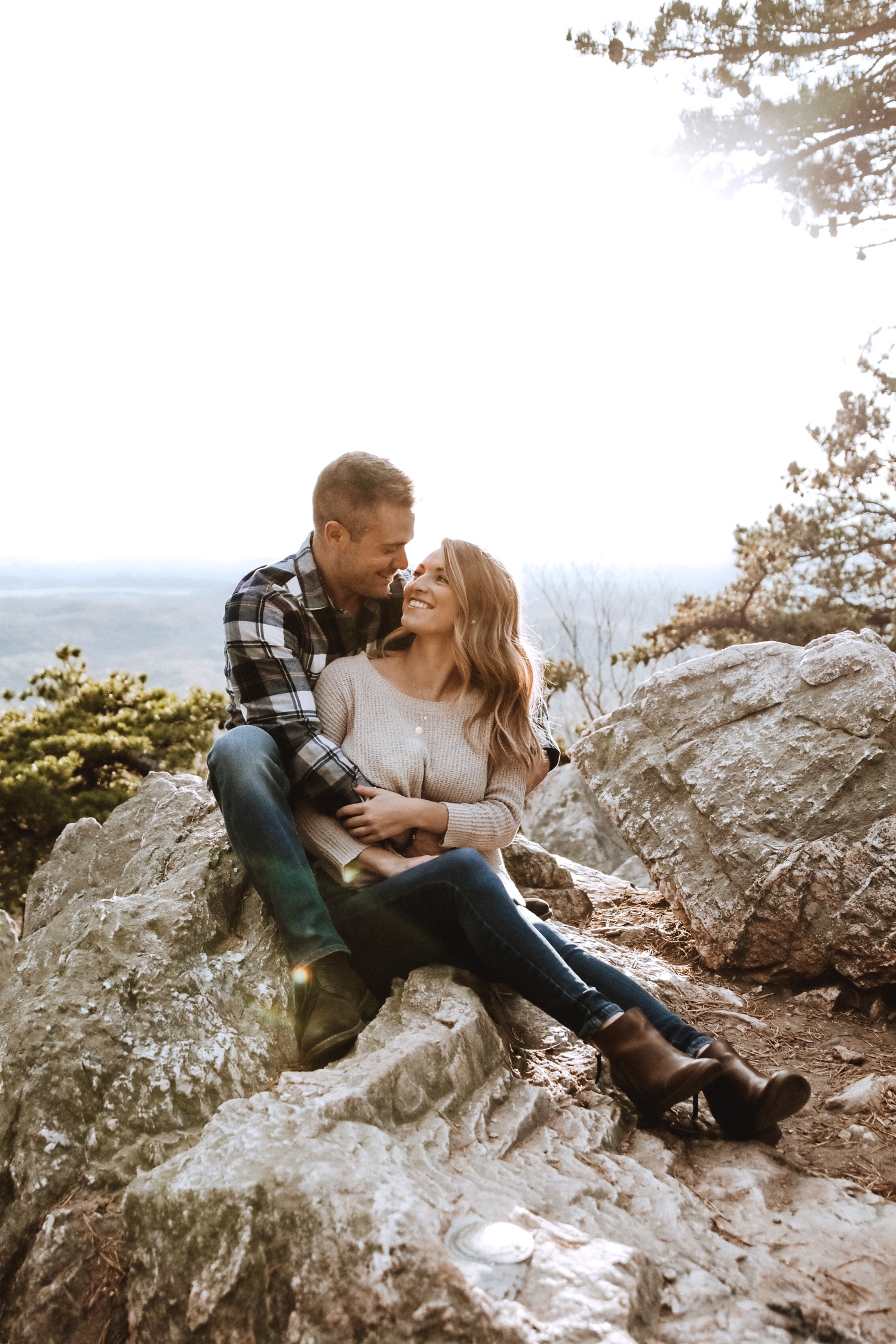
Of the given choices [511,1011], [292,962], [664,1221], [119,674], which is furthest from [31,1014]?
[119,674]

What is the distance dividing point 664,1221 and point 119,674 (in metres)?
9.05

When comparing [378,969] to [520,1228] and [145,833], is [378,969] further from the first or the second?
[145,833]

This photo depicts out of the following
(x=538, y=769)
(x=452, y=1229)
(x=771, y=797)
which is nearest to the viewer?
(x=452, y=1229)

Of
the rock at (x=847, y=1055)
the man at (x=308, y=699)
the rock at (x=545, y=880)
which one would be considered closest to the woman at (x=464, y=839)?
the man at (x=308, y=699)

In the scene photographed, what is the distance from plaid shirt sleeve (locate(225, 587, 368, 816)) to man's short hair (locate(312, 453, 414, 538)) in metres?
0.42

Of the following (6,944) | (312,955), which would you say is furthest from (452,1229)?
(6,944)

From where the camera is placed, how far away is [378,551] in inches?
139

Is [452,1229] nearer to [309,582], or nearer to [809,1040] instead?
[809,1040]

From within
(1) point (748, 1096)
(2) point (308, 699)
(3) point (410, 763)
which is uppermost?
(2) point (308, 699)

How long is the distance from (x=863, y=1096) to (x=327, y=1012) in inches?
70.6

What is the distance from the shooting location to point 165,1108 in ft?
8.08

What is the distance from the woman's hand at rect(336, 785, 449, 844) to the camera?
9.67ft

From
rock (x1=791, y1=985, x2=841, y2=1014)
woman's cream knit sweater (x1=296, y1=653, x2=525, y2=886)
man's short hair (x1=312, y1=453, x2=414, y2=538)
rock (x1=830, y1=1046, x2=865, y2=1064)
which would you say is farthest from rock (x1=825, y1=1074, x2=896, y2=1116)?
man's short hair (x1=312, y1=453, x2=414, y2=538)

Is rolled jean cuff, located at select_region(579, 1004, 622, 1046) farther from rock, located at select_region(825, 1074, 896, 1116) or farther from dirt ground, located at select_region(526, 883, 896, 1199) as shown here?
rock, located at select_region(825, 1074, 896, 1116)
